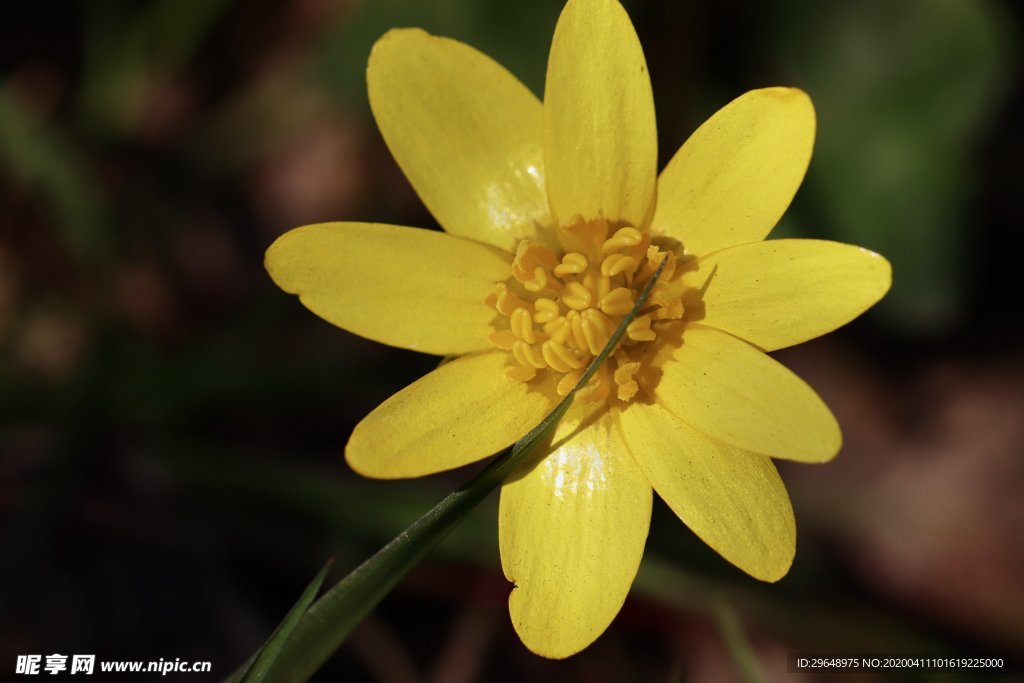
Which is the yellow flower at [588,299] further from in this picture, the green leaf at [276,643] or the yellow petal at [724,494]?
the green leaf at [276,643]

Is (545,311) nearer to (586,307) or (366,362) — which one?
(586,307)

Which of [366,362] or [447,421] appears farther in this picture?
[366,362]

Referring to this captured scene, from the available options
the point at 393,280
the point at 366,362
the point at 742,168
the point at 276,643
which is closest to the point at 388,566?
the point at 276,643

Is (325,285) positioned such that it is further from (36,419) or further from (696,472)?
(36,419)

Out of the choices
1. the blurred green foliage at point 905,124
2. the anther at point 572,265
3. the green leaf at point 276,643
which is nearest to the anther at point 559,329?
the anther at point 572,265

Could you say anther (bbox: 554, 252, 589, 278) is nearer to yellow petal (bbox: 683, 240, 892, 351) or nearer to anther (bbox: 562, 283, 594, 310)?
anther (bbox: 562, 283, 594, 310)

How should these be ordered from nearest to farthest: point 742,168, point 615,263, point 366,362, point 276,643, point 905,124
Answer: point 276,643 → point 742,168 → point 615,263 → point 366,362 → point 905,124
